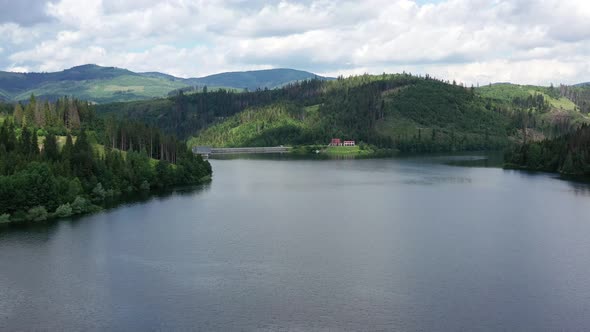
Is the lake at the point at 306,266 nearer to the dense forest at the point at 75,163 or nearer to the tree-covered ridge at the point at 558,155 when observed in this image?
the dense forest at the point at 75,163

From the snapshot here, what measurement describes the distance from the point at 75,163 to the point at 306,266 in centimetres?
6289

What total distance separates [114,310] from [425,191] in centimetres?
8671

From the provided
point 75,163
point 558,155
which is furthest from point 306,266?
point 558,155

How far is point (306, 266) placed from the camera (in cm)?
6284

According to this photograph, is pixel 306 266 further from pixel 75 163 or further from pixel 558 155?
pixel 558 155

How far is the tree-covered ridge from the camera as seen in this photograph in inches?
6107

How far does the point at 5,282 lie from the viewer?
5738 cm

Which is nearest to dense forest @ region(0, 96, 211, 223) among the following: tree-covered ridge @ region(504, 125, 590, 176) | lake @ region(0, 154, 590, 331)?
lake @ region(0, 154, 590, 331)

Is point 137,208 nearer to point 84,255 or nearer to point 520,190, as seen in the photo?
point 84,255

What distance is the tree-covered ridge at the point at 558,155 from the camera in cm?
15512

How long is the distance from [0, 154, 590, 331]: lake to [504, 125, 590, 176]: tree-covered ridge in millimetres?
51491

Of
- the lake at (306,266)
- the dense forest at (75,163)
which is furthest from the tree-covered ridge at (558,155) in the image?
the dense forest at (75,163)

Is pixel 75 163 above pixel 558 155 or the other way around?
above

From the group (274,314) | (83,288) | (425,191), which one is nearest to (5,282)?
(83,288)
